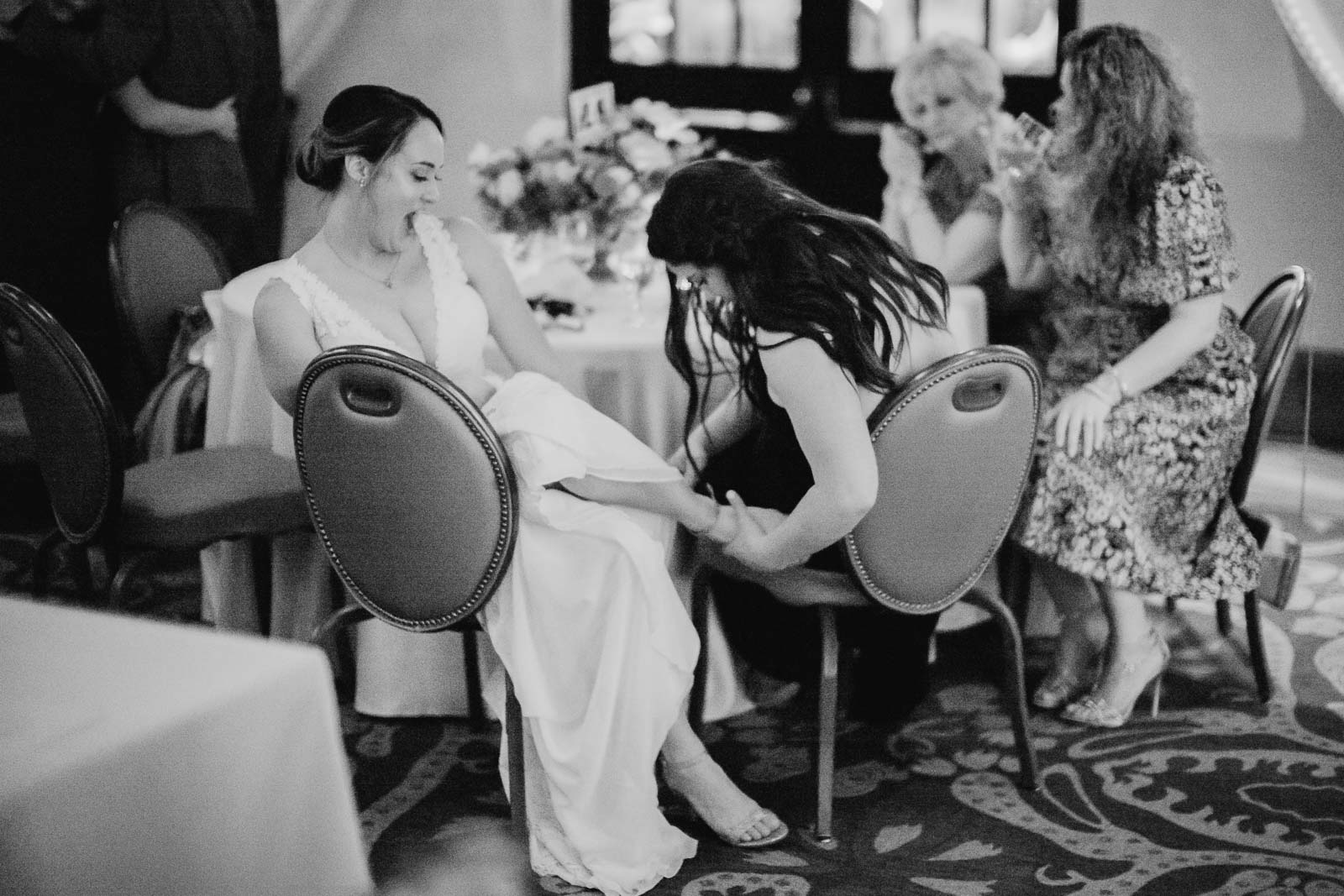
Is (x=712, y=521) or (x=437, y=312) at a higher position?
(x=437, y=312)

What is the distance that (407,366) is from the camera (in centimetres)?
208

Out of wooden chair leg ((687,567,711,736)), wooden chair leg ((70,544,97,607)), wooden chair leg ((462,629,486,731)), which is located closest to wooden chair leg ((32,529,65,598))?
wooden chair leg ((70,544,97,607))

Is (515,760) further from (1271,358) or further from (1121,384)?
(1271,358)

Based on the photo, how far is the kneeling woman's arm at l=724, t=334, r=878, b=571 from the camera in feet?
6.97

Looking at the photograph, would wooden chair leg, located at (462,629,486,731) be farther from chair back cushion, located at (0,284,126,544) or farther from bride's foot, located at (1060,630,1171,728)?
bride's foot, located at (1060,630,1171,728)

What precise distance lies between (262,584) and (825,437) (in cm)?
141

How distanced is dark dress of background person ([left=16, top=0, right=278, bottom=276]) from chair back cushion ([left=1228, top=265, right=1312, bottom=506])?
3.21 m

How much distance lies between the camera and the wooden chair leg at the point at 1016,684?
2.50 metres

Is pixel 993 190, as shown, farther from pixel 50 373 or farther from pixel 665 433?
pixel 50 373

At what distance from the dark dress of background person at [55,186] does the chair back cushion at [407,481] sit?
270 centimetres

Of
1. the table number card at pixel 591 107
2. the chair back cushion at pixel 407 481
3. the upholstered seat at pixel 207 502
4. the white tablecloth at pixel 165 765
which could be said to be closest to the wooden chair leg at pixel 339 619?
the chair back cushion at pixel 407 481

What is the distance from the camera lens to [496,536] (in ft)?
7.07

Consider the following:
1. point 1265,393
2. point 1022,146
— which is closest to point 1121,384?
point 1265,393

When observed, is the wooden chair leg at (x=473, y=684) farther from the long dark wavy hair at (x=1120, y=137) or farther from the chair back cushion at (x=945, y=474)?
the long dark wavy hair at (x=1120, y=137)
